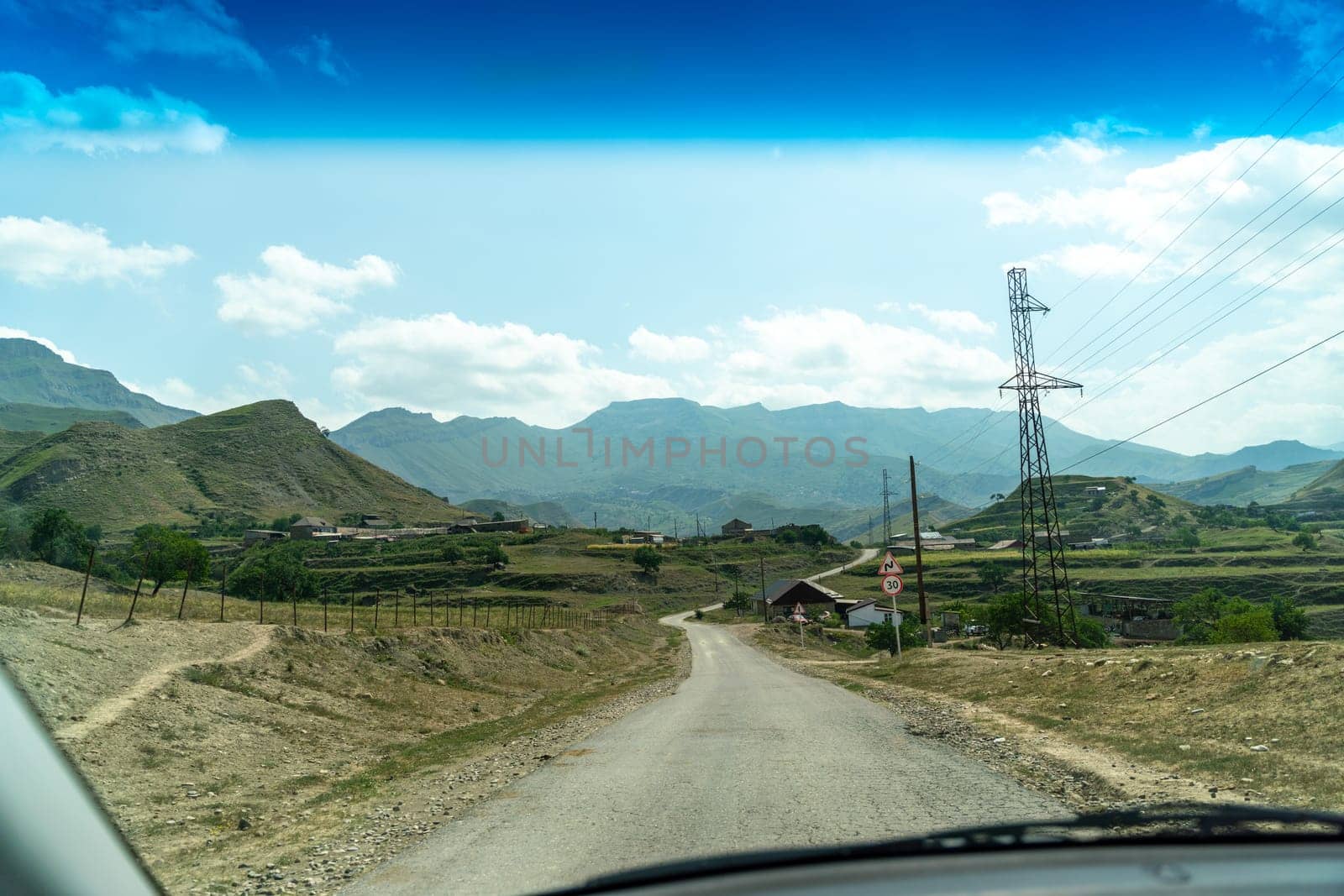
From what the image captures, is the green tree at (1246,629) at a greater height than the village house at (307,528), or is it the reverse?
the village house at (307,528)

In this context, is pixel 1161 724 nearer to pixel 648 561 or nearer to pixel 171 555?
pixel 171 555

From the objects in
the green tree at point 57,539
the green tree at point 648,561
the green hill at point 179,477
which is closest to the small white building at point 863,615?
the green tree at point 648,561

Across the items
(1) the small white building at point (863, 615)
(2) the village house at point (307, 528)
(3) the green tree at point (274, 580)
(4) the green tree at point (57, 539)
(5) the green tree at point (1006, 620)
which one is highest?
(2) the village house at point (307, 528)

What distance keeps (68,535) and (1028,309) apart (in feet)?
194

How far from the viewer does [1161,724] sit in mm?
12812

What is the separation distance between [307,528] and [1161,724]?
13581 cm

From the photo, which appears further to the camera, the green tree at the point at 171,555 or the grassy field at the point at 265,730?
the green tree at the point at 171,555

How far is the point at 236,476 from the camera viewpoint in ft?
548

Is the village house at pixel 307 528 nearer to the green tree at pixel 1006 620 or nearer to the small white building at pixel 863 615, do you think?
the small white building at pixel 863 615

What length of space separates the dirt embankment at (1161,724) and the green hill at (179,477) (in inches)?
4776

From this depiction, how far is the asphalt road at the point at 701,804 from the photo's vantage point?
718 cm

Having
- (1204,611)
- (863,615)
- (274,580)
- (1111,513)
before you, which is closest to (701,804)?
(274,580)

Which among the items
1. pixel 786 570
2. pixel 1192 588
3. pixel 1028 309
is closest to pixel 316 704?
pixel 1028 309

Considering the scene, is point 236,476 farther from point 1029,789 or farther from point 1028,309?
point 1029,789
